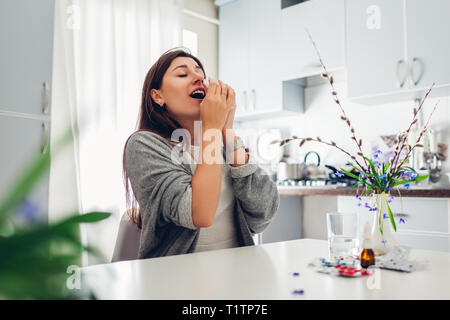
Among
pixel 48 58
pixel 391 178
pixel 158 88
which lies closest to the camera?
pixel 391 178

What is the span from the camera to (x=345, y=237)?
0.79 m

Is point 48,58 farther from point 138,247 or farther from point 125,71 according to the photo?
point 138,247

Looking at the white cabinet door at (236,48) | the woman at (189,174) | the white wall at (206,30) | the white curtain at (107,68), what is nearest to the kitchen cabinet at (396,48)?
the white cabinet door at (236,48)

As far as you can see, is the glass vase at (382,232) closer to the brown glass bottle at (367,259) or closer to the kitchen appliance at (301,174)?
the brown glass bottle at (367,259)

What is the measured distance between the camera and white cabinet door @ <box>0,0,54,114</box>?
1.80 metres

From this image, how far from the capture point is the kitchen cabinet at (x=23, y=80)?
179 centimetres

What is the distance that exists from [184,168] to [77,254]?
38.9 inches

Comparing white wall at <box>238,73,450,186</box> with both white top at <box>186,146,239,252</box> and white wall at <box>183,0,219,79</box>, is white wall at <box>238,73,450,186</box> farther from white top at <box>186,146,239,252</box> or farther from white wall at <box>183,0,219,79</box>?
white top at <box>186,146,239,252</box>

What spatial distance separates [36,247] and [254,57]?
3.25 m

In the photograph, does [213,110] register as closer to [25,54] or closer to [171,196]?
[171,196]

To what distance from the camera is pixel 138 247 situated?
120 cm

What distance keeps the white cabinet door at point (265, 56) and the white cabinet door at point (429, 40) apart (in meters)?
1.01

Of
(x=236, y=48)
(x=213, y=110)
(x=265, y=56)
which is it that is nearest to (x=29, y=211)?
(x=213, y=110)

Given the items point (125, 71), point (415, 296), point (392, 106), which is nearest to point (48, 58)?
point (125, 71)
